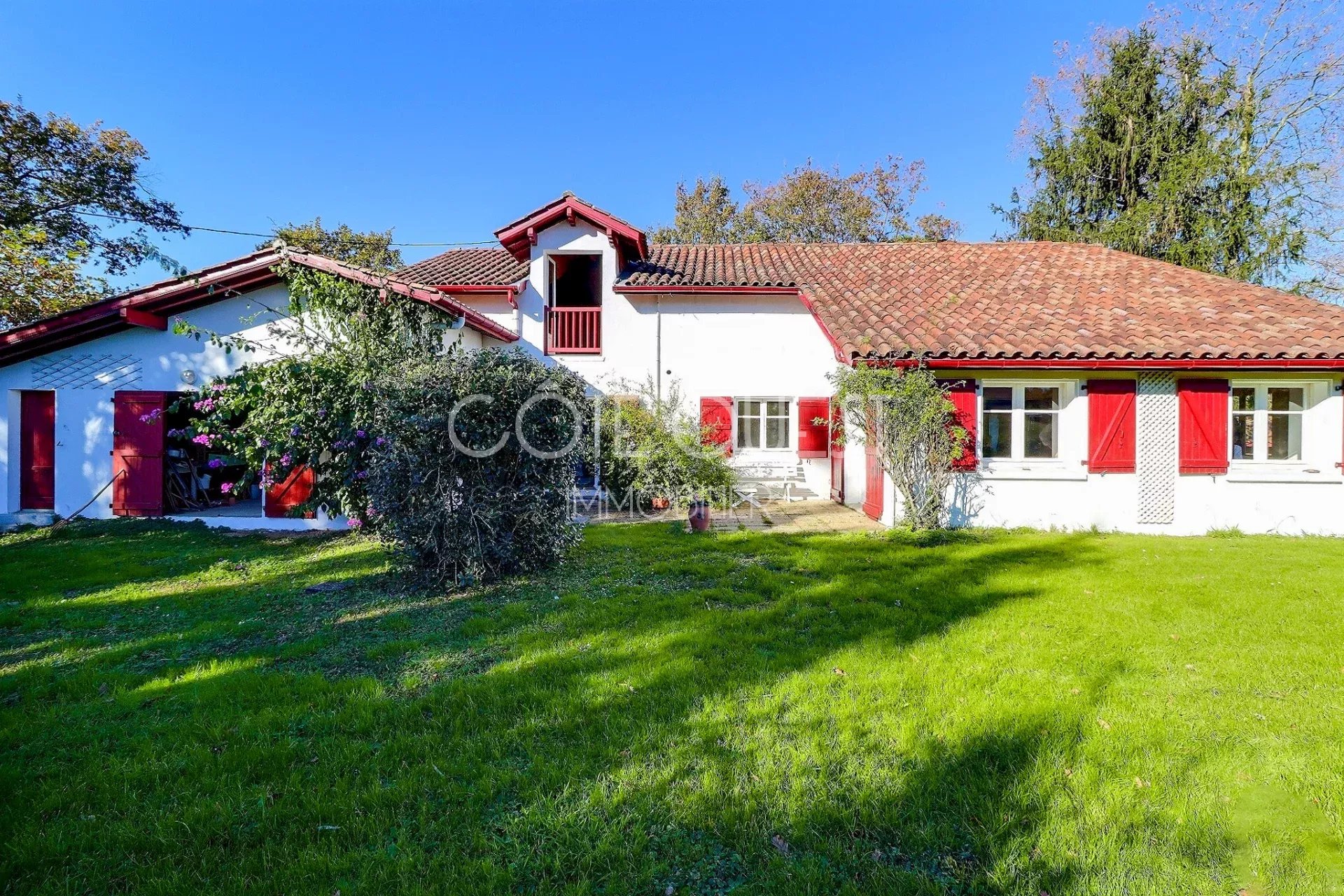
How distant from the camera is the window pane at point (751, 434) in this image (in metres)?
13.8

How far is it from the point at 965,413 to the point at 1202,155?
1543cm

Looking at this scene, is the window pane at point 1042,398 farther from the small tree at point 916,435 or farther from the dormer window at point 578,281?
the dormer window at point 578,281

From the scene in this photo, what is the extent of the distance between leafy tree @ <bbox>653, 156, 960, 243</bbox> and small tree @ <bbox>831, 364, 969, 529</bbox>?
17285 millimetres

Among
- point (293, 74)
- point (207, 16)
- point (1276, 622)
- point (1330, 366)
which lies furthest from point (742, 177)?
point (1276, 622)

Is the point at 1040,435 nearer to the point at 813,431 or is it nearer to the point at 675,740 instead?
the point at 813,431

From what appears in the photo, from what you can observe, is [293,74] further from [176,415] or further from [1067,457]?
[1067,457]

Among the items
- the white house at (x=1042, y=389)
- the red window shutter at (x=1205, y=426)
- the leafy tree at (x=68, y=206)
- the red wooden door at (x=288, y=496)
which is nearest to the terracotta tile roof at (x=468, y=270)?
the white house at (x=1042, y=389)

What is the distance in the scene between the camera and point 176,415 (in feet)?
36.7

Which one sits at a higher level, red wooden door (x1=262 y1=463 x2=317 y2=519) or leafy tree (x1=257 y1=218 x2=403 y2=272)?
leafy tree (x1=257 y1=218 x2=403 y2=272)

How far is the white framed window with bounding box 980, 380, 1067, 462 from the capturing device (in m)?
10.2

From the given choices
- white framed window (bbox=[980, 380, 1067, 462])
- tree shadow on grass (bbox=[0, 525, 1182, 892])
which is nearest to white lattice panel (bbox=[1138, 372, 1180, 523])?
white framed window (bbox=[980, 380, 1067, 462])

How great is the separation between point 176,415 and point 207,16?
27.0 ft

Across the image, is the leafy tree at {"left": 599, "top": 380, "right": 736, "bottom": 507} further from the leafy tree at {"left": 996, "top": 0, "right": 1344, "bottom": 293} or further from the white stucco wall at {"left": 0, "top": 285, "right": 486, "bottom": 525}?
the leafy tree at {"left": 996, "top": 0, "right": 1344, "bottom": 293}

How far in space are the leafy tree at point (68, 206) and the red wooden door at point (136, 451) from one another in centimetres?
581
